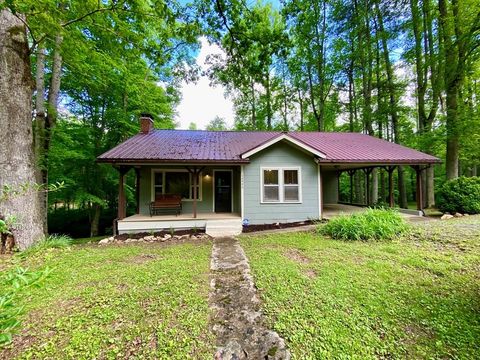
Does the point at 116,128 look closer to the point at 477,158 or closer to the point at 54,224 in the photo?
the point at 54,224

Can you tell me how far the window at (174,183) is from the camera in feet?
30.8

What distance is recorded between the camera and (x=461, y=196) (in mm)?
8445

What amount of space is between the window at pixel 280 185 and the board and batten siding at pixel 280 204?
16 cm

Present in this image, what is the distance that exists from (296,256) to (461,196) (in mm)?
8226

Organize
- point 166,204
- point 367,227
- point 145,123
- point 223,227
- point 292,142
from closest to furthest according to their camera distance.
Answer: point 367,227
point 223,227
point 292,142
point 166,204
point 145,123

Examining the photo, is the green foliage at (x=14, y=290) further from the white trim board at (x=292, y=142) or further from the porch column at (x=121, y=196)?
the white trim board at (x=292, y=142)

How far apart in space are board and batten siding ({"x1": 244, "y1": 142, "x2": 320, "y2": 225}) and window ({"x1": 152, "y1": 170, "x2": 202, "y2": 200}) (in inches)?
97.7

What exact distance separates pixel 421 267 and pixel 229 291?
141 inches

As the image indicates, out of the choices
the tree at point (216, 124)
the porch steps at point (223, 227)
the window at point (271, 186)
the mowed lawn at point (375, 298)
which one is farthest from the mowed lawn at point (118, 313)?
the tree at point (216, 124)

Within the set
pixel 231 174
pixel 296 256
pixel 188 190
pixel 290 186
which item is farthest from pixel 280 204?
pixel 188 190

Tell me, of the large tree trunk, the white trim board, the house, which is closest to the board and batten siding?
the house

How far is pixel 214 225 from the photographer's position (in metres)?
7.66

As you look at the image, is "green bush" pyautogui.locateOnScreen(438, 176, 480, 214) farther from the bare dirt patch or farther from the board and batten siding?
the bare dirt patch

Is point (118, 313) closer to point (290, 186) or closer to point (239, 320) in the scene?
point (239, 320)
